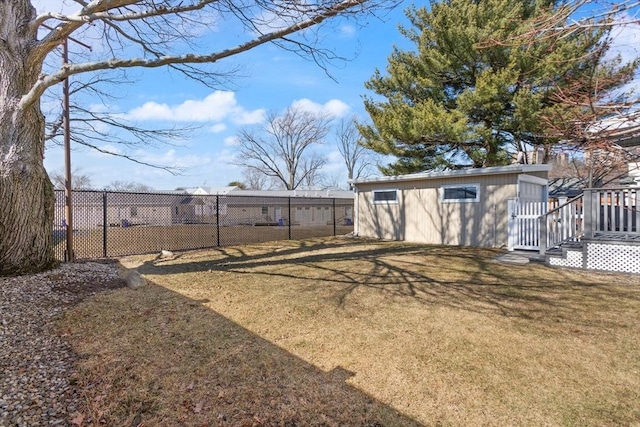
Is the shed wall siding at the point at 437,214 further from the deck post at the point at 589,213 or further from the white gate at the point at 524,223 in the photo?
the deck post at the point at 589,213

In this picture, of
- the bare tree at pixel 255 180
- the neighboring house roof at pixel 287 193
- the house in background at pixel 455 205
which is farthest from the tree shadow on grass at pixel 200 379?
Answer: the bare tree at pixel 255 180

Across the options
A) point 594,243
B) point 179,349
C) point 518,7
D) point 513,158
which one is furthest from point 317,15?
point 513,158

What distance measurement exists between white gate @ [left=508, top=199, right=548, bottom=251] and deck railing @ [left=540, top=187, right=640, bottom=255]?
0.47 meters

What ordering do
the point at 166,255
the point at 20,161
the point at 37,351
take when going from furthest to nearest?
the point at 166,255
the point at 20,161
the point at 37,351

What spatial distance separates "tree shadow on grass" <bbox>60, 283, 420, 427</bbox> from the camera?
2277 millimetres

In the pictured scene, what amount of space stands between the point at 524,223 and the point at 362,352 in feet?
22.6

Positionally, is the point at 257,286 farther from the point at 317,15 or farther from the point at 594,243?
the point at 594,243

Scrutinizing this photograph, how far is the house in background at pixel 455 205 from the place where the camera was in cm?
914

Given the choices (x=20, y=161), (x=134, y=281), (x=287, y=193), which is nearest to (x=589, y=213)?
(x=134, y=281)

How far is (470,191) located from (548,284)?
16.2 ft

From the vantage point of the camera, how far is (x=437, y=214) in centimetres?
1086

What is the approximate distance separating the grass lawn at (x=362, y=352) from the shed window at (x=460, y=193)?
443cm

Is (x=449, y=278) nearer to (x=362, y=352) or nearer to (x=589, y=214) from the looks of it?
(x=589, y=214)

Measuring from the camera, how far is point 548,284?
5523 millimetres
